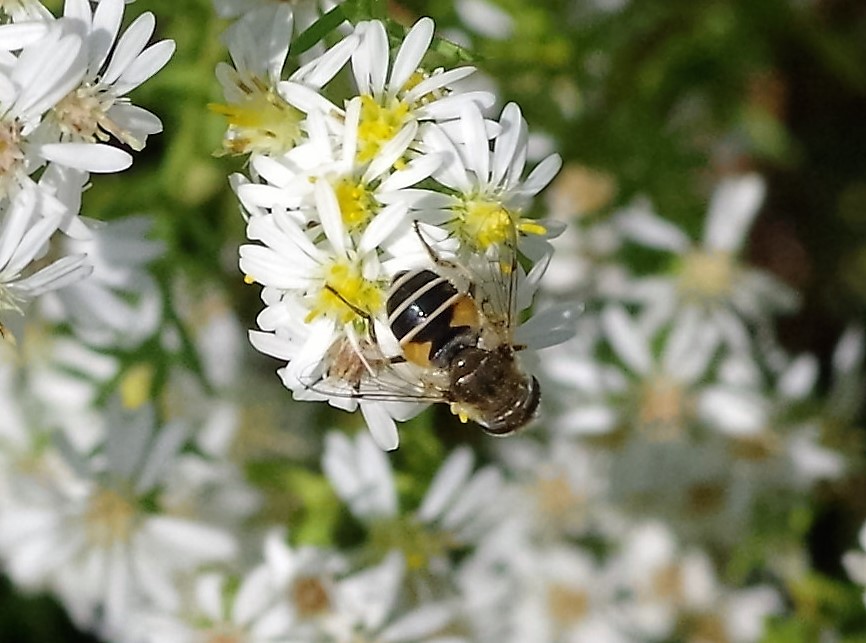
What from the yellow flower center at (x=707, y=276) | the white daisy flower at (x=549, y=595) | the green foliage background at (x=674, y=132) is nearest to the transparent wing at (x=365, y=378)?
the green foliage background at (x=674, y=132)

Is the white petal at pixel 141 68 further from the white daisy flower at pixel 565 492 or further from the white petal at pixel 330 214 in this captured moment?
the white daisy flower at pixel 565 492

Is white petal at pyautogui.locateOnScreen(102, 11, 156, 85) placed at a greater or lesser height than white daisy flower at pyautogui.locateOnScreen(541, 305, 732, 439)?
greater

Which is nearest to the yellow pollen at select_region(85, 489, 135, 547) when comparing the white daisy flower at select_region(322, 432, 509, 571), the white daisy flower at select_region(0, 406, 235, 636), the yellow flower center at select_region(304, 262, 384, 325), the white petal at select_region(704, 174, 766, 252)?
the white daisy flower at select_region(0, 406, 235, 636)

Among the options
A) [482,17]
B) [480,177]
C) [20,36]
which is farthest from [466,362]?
[482,17]

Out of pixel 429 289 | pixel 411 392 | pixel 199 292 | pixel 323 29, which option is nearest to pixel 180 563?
pixel 199 292

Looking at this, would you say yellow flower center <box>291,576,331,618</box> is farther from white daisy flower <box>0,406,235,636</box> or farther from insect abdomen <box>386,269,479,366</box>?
A: insect abdomen <box>386,269,479,366</box>

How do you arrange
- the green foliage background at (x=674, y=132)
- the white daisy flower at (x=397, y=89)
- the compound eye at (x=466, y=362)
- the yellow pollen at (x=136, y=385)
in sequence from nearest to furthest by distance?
the white daisy flower at (x=397, y=89) → the compound eye at (x=466, y=362) → the green foliage background at (x=674, y=132) → the yellow pollen at (x=136, y=385)

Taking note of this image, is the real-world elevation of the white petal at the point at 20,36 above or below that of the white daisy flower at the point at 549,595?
above
